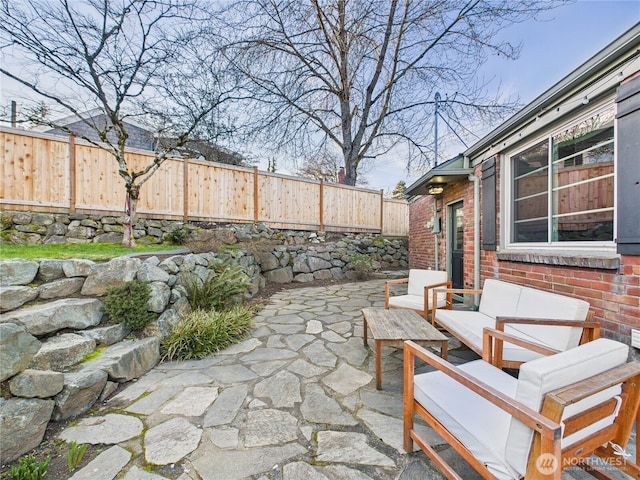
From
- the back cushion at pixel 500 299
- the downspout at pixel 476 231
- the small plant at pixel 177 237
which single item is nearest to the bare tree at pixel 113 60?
the small plant at pixel 177 237

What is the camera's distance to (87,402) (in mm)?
2061

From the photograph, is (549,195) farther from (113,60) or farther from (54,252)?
(113,60)

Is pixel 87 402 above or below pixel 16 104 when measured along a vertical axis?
below

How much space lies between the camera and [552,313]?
2.36 metres

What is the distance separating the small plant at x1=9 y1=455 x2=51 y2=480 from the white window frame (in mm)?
4106

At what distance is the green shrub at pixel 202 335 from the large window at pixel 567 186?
3743 millimetres

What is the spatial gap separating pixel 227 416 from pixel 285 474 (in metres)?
0.69

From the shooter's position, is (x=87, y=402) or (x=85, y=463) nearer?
(x=85, y=463)

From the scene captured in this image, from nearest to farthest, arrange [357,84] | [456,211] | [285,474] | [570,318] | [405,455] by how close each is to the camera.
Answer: [285,474], [405,455], [570,318], [456,211], [357,84]

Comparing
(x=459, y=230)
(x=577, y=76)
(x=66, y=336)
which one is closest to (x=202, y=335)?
(x=66, y=336)

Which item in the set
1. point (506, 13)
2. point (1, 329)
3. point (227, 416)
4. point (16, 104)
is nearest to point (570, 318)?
point (227, 416)

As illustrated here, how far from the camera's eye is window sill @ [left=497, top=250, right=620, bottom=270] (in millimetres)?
2176

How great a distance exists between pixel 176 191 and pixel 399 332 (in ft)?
18.6

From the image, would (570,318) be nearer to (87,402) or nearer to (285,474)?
(285,474)
